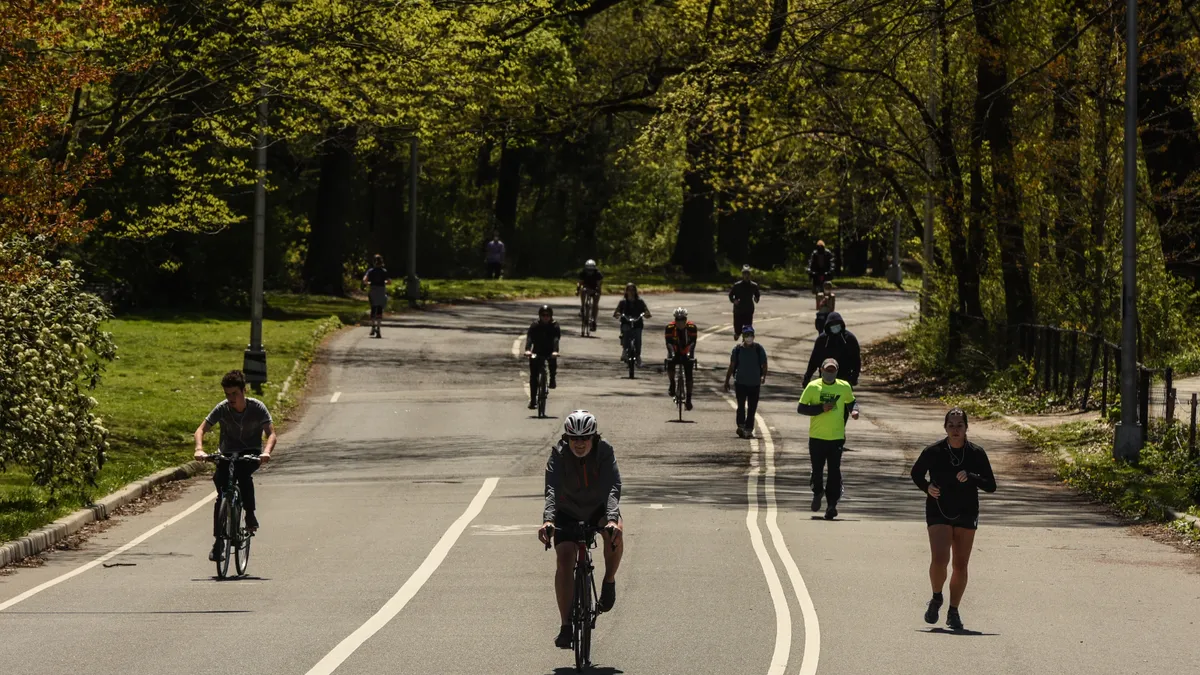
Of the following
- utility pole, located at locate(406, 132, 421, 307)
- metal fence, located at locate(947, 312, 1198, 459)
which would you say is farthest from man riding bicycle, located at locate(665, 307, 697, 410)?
utility pole, located at locate(406, 132, 421, 307)

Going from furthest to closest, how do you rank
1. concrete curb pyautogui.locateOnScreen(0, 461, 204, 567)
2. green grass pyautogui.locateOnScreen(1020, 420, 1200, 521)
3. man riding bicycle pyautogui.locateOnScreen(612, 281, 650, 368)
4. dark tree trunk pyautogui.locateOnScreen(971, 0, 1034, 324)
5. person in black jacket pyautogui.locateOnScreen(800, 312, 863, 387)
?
man riding bicycle pyautogui.locateOnScreen(612, 281, 650, 368) → dark tree trunk pyautogui.locateOnScreen(971, 0, 1034, 324) → person in black jacket pyautogui.locateOnScreen(800, 312, 863, 387) → green grass pyautogui.locateOnScreen(1020, 420, 1200, 521) → concrete curb pyautogui.locateOnScreen(0, 461, 204, 567)

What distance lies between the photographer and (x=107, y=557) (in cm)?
1688

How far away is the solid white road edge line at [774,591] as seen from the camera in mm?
10977

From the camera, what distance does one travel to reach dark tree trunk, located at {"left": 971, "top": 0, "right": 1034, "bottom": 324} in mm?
32250

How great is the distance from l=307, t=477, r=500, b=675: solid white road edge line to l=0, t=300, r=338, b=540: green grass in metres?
4.23

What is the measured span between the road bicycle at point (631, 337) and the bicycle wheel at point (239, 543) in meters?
19.4

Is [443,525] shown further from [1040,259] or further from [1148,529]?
[1040,259]

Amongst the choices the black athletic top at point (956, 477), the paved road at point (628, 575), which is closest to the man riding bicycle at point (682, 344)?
the paved road at point (628, 575)

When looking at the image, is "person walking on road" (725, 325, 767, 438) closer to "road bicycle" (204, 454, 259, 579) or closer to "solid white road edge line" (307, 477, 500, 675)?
"solid white road edge line" (307, 477, 500, 675)

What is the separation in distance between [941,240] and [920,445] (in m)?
13.6

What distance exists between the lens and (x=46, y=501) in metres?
19.4

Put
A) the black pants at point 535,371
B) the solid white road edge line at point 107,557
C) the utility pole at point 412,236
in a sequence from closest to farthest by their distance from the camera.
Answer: the solid white road edge line at point 107,557 → the black pants at point 535,371 → the utility pole at point 412,236

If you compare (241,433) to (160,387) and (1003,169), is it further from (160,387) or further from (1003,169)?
(1003,169)

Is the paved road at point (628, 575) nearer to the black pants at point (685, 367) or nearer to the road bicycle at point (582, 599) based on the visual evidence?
the road bicycle at point (582, 599)
